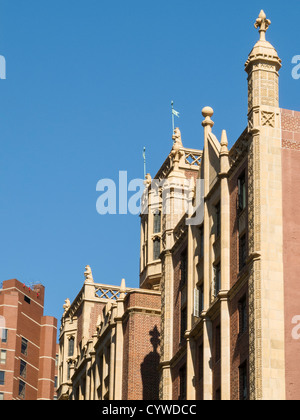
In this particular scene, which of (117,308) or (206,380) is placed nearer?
(206,380)

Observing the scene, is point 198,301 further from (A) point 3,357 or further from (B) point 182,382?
(A) point 3,357

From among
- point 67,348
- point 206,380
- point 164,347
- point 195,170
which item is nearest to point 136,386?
point 164,347

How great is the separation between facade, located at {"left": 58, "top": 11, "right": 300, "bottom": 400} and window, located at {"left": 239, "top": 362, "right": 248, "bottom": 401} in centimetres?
5

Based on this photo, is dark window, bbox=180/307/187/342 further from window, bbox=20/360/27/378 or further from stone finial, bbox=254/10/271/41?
window, bbox=20/360/27/378

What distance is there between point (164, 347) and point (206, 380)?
786 centimetres

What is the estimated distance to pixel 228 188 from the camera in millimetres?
61625

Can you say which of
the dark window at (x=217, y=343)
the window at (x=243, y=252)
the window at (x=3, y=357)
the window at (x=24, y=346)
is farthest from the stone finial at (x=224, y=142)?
the window at (x=24, y=346)

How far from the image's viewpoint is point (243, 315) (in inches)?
2249

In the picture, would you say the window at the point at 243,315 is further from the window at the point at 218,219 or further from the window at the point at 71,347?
the window at the point at 71,347

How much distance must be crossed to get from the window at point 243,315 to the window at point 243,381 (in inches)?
64.7

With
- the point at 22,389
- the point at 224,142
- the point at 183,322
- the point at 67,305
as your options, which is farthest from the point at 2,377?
the point at 224,142

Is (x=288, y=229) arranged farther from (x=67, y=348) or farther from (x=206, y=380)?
(x=67, y=348)

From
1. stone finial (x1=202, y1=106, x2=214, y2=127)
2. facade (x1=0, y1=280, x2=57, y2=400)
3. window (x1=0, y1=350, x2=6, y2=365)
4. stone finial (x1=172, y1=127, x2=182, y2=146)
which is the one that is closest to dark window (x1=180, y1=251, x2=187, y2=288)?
stone finial (x1=202, y1=106, x2=214, y2=127)
